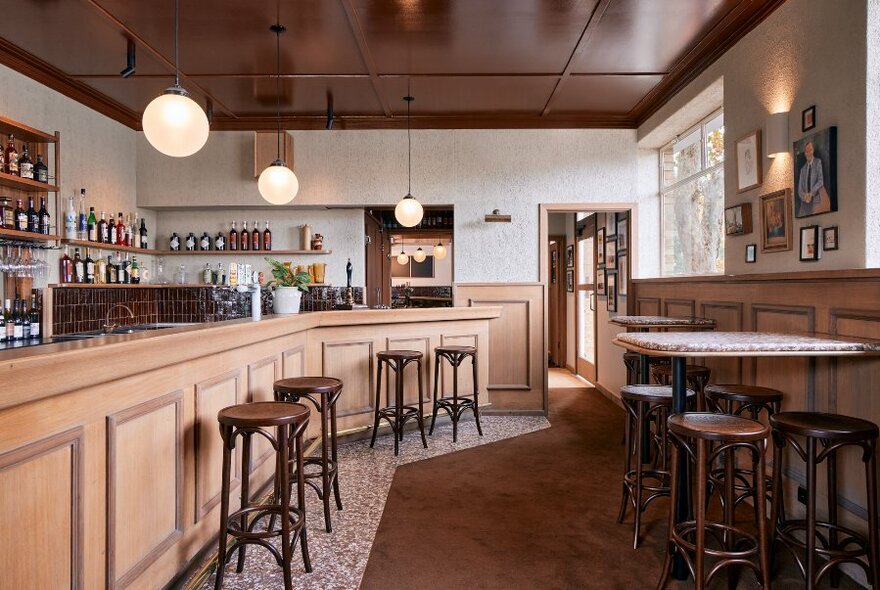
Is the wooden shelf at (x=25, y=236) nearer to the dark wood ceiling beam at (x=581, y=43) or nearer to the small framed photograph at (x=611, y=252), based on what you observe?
the dark wood ceiling beam at (x=581, y=43)

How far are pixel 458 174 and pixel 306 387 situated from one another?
11.8 feet

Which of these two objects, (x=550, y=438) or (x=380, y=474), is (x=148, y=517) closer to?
(x=380, y=474)

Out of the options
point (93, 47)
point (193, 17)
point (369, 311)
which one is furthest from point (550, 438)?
point (93, 47)

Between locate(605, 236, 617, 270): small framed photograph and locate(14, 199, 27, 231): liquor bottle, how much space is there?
18.2 feet

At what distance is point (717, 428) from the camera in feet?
6.96

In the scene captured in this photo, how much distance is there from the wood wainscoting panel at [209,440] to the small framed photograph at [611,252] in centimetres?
473

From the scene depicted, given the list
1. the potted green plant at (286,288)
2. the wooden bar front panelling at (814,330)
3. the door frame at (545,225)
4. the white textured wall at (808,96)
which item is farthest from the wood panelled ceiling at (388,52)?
the wooden bar front panelling at (814,330)

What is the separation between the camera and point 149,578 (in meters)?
2.17

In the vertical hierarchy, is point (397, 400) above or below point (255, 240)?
below

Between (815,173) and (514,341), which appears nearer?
(815,173)

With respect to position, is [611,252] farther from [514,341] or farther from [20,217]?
[20,217]

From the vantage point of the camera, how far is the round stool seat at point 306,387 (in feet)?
9.99

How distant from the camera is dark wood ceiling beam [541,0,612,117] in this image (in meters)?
3.64

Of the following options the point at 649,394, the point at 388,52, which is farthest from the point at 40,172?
the point at 649,394
